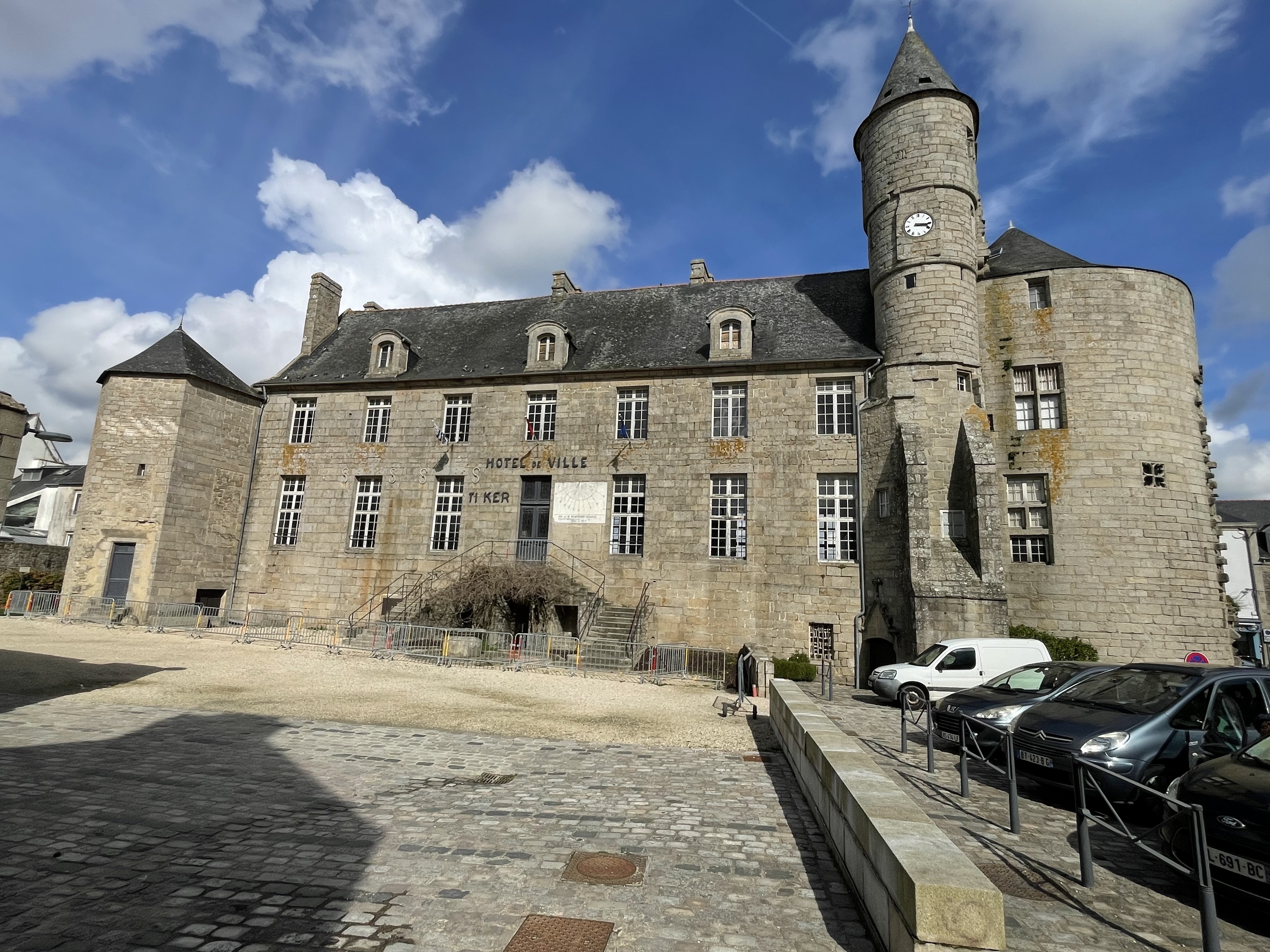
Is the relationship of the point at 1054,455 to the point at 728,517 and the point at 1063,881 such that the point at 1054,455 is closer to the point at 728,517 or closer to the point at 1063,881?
the point at 728,517

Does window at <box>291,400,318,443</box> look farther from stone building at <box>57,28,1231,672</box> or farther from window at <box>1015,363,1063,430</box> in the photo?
window at <box>1015,363,1063,430</box>

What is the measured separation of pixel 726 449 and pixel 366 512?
1242 cm

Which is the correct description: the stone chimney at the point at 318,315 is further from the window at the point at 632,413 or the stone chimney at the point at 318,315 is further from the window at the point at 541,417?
the window at the point at 632,413

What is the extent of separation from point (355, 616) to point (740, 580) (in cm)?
1240

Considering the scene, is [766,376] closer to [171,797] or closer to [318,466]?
[318,466]

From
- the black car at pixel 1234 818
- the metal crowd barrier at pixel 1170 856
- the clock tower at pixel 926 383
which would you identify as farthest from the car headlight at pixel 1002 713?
the clock tower at pixel 926 383

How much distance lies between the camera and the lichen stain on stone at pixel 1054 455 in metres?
17.1

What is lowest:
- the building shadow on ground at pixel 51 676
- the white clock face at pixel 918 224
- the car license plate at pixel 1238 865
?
the building shadow on ground at pixel 51 676

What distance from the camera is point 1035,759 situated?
6711 millimetres

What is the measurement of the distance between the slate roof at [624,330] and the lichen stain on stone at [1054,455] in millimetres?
5027

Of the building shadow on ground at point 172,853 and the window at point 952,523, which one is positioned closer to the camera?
the building shadow on ground at point 172,853

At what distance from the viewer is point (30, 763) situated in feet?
20.5

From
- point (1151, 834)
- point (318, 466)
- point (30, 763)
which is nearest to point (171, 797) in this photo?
point (30, 763)

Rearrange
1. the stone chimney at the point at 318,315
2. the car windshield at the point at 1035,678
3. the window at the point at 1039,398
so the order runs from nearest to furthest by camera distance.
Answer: the car windshield at the point at 1035,678
the window at the point at 1039,398
the stone chimney at the point at 318,315
